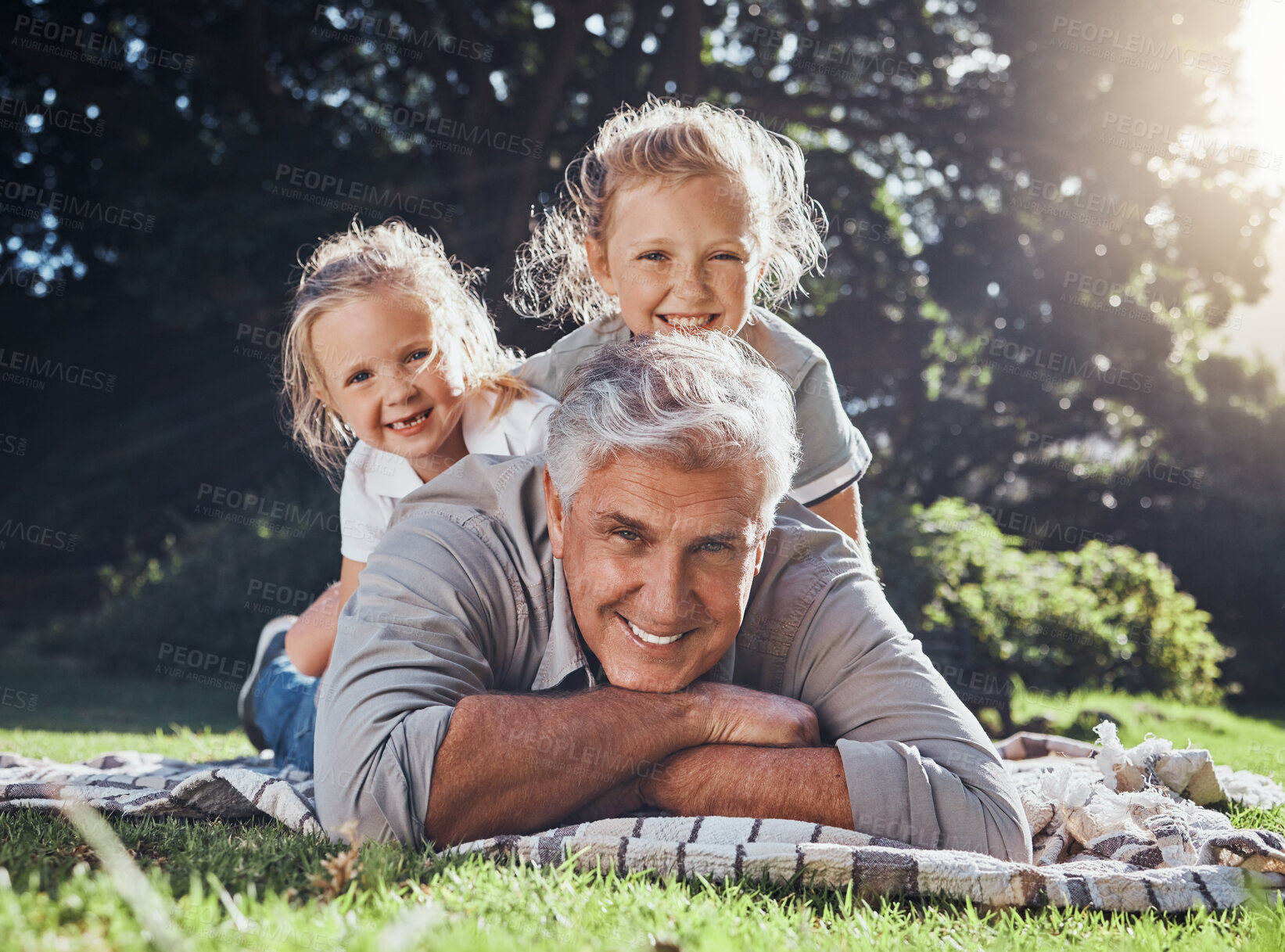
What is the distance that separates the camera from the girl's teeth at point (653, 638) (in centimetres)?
272

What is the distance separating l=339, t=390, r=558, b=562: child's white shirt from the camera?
4.06 meters

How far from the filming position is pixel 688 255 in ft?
12.5

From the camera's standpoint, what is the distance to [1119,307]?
13.6 m

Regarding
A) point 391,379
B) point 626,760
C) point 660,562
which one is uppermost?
point 391,379

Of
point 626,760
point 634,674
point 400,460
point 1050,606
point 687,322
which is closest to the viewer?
point 626,760

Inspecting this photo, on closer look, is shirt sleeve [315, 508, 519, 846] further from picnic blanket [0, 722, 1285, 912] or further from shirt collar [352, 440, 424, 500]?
shirt collar [352, 440, 424, 500]

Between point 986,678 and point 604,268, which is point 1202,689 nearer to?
point 986,678

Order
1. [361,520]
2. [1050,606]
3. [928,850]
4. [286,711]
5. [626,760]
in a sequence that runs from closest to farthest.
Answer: [928,850], [626,760], [361,520], [286,711], [1050,606]

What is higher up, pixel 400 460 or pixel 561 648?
pixel 400 460

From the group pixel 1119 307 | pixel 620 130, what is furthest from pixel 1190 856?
pixel 1119 307

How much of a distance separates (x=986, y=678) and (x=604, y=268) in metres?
6.20

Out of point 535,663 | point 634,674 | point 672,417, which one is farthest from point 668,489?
point 535,663

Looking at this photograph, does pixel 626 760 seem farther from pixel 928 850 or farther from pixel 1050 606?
pixel 1050 606

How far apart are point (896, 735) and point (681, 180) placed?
213cm
